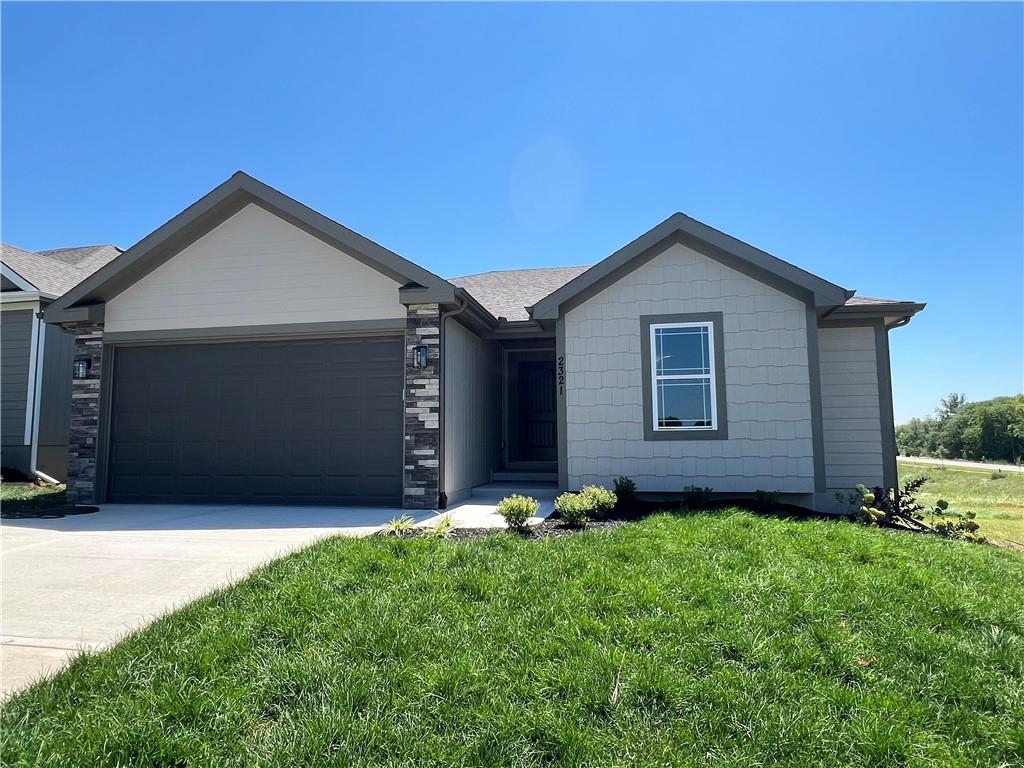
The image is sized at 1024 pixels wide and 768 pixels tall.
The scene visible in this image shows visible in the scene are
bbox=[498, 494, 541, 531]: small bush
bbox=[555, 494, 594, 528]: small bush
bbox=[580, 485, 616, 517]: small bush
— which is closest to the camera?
bbox=[498, 494, 541, 531]: small bush

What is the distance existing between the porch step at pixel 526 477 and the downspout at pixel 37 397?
400 inches

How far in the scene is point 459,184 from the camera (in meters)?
13.0

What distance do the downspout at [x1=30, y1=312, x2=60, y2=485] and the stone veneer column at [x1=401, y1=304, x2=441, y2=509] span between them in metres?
9.84

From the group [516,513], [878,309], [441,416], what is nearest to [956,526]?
[878,309]

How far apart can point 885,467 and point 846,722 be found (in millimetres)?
7733

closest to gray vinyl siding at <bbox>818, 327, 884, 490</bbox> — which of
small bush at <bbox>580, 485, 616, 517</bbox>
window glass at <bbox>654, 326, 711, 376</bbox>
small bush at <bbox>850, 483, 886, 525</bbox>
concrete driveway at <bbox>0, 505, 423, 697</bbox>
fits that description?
small bush at <bbox>850, 483, 886, 525</bbox>

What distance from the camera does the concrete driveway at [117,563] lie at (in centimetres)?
353

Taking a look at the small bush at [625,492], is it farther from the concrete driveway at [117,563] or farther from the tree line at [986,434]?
the tree line at [986,434]

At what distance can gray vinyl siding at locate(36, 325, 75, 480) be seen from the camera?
1267 cm

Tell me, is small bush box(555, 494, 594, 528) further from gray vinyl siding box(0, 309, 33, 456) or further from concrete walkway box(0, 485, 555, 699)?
gray vinyl siding box(0, 309, 33, 456)

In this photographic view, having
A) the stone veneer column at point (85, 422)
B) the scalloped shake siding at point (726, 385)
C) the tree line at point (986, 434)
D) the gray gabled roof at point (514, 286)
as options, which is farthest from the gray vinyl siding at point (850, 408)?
the tree line at point (986, 434)

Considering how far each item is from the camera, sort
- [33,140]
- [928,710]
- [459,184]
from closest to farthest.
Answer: [928,710] < [33,140] < [459,184]

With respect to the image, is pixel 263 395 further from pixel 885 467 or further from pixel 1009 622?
pixel 885 467

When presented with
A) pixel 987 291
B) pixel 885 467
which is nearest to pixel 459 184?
pixel 885 467
